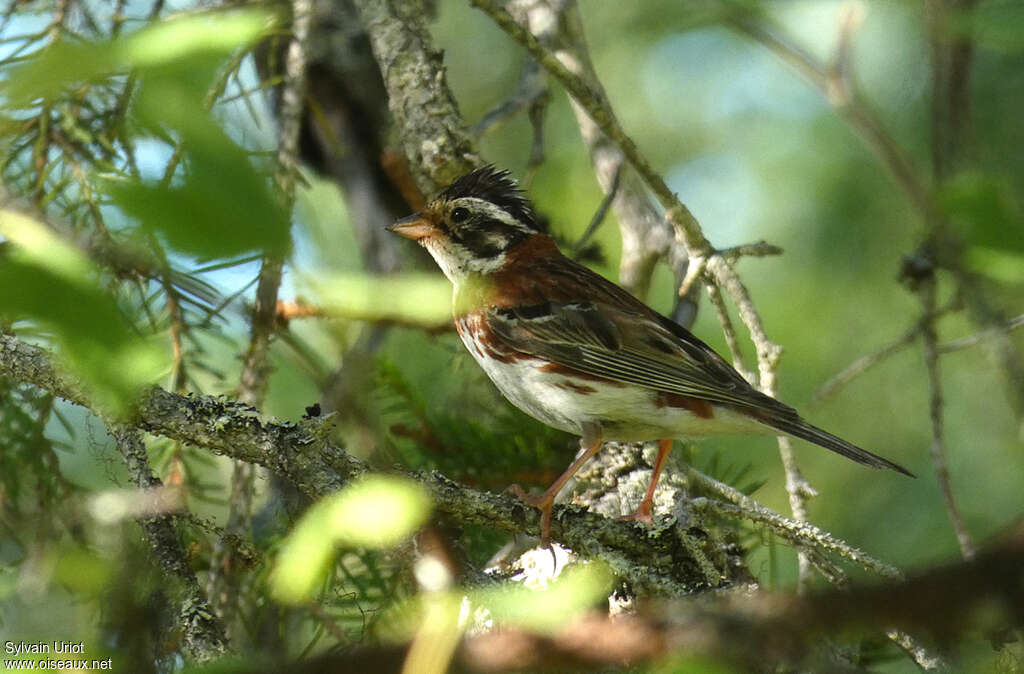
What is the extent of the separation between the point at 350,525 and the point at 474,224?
3.71 m

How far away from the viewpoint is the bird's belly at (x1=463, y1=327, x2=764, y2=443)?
456cm

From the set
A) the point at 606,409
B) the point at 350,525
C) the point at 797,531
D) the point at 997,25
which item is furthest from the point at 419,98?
the point at 350,525

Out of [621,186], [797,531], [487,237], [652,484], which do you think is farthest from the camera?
[621,186]

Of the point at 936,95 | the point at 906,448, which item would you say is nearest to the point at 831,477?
the point at 906,448

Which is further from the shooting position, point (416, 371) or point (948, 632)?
point (416, 371)

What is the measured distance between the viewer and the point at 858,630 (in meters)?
1.33

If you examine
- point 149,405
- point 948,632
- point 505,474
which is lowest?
point 948,632

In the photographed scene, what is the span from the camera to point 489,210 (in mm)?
5215

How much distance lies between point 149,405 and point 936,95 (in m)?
3.15

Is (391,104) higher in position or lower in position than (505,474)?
higher

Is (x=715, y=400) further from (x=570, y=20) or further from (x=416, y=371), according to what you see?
(x=416, y=371)

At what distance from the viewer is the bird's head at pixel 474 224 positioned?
16.6ft

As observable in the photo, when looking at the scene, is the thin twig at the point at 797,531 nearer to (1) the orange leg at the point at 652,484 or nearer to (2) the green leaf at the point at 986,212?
(1) the orange leg at the point at 652,484

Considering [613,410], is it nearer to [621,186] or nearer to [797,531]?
[797,531]
